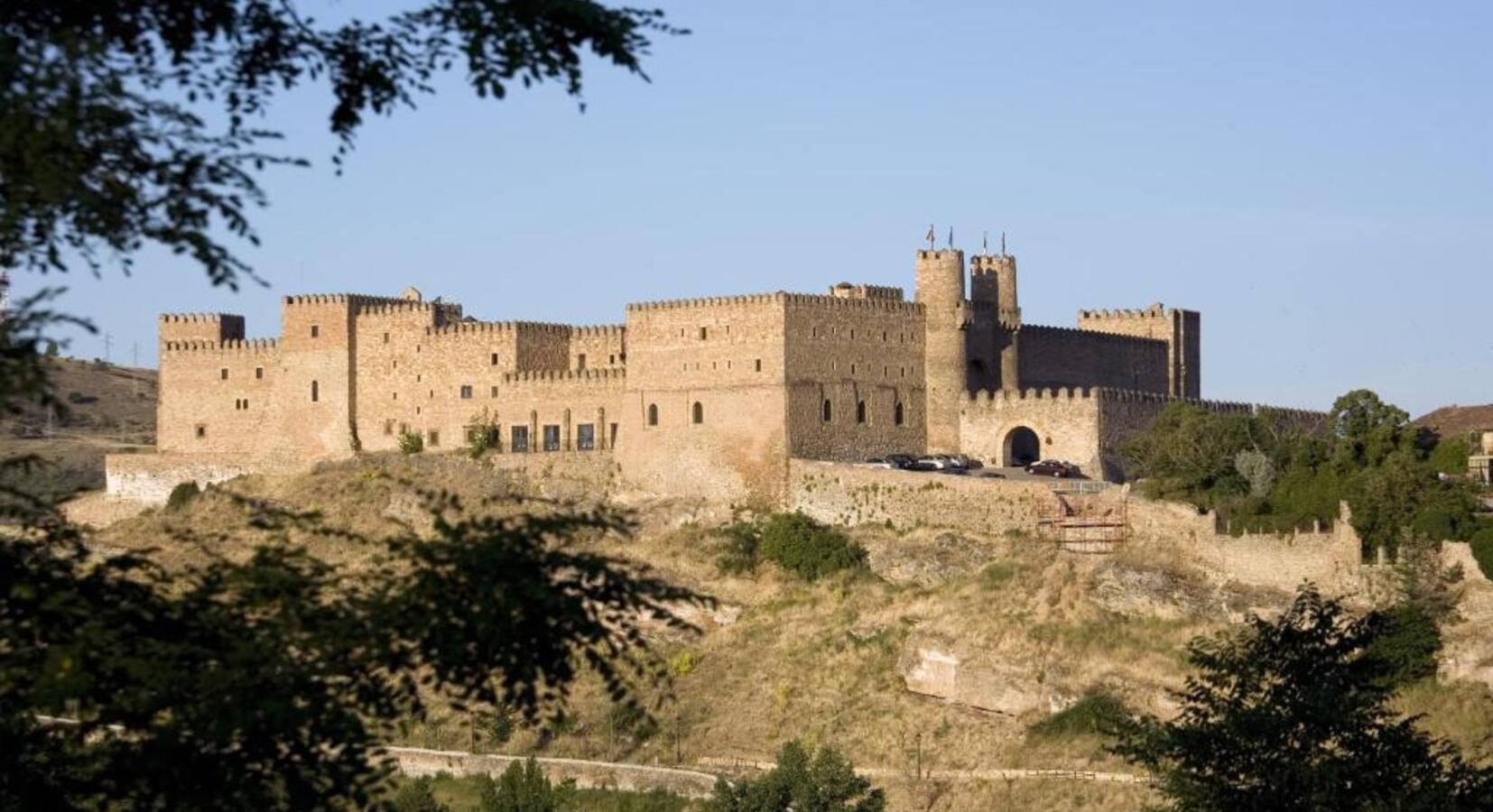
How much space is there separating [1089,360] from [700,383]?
35.9 ft

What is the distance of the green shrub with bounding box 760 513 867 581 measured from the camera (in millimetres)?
54875

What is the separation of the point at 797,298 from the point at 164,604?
44971 mm

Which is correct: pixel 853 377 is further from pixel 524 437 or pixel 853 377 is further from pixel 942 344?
pixel 524 437

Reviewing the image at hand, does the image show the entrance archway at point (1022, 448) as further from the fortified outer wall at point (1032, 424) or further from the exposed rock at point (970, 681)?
the exposed rock at point (970, 681)

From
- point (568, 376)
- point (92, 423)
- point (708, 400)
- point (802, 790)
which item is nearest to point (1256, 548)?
point (802, 790)

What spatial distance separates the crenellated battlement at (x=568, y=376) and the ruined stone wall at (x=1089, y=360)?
969 cm

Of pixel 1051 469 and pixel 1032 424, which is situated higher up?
pixel 1032 424

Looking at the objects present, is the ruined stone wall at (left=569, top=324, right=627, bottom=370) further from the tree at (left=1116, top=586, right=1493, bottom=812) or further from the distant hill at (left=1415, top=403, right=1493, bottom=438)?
the tree at (left=1116, top=586, right=1493, bottom=812)

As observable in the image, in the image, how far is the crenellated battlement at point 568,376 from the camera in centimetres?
6150

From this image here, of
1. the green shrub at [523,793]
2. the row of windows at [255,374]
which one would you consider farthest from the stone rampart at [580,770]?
the row of windows at [255,374]

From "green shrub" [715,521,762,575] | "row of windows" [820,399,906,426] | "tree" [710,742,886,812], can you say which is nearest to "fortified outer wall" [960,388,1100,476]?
"row of windows" [820,399,906,426]

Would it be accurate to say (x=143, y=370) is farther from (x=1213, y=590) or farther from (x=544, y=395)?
(x=1213, y=590)

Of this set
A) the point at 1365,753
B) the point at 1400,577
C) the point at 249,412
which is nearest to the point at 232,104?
the point at 1365,753

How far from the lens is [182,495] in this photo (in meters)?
64.9
